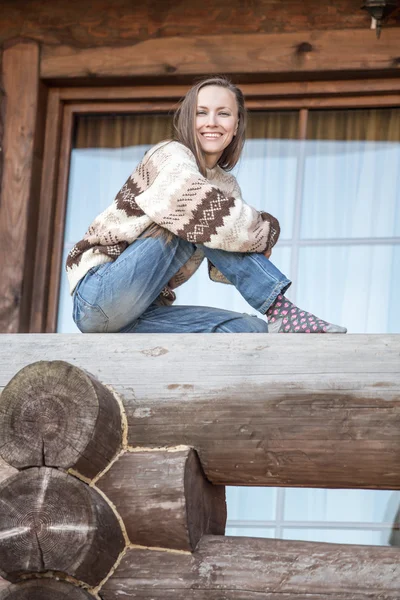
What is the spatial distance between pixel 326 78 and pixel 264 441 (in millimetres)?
2149

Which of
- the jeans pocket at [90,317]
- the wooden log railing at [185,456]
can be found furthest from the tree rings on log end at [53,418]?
the jeans pocket at [90,317]

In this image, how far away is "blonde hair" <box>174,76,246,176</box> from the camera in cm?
329

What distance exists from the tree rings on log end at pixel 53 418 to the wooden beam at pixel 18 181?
1.70 m

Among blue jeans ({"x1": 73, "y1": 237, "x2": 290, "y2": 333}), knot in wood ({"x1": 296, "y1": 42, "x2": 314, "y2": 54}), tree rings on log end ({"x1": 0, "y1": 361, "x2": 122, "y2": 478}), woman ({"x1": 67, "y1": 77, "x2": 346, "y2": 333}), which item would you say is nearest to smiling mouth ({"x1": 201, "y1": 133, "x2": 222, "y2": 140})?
woman ({"x1": 67, "y1": 77, "x2": 346, "y2": 333})

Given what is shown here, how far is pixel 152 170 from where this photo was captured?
310 cm

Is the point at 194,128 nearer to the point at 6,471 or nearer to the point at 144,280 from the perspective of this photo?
the point at 144,280

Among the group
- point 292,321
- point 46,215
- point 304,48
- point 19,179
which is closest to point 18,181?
point 19,179

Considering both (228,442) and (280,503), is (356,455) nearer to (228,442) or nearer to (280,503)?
(228,442)

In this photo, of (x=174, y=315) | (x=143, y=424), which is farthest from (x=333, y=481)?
(x=174, y=315)

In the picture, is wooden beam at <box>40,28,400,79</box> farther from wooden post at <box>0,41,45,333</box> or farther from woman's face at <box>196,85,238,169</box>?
woman's face at <box>196,85,238,169</box>

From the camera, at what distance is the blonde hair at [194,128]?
329 centimetres

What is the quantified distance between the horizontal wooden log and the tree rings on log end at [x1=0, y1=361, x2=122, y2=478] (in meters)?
0.09

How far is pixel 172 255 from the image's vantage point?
3014 mm

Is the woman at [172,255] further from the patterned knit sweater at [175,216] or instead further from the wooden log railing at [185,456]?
the wooden log railing at [185,456]
